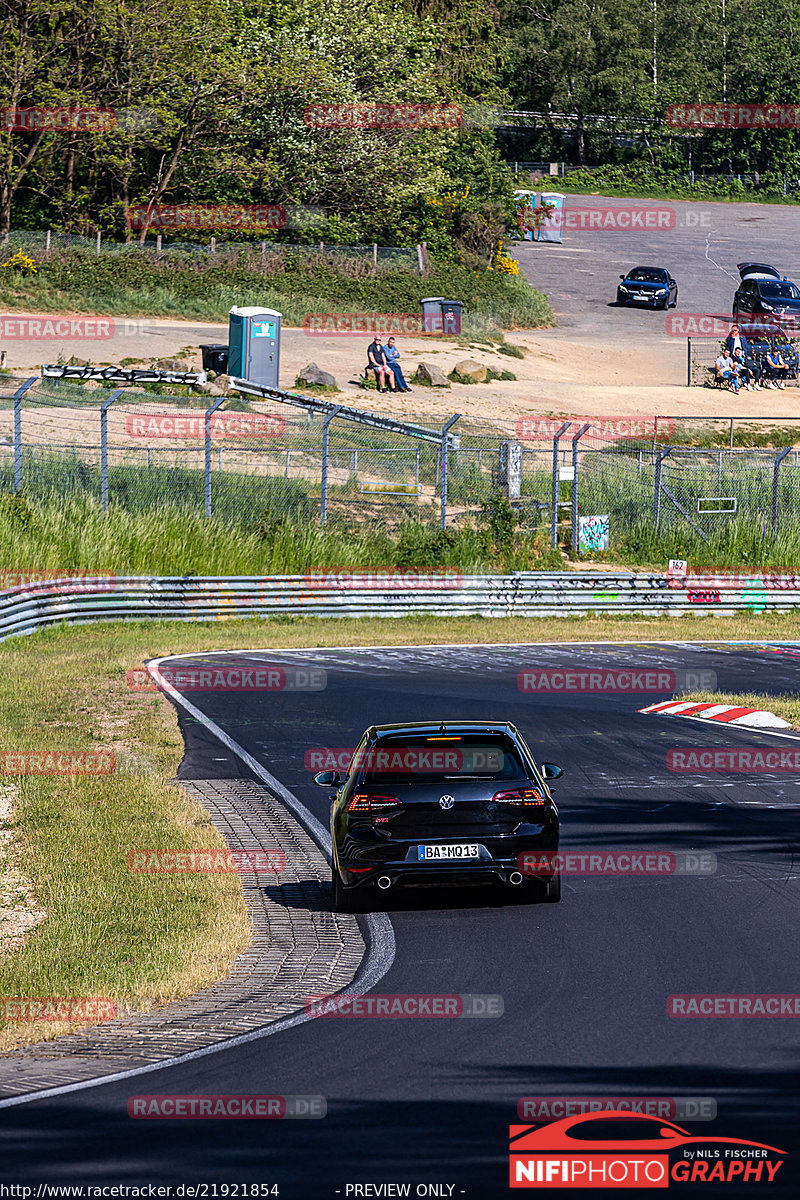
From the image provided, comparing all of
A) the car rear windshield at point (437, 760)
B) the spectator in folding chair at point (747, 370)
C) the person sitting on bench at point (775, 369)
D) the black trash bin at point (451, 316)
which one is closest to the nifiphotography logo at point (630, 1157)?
the car rear windshield at point (437, 760)

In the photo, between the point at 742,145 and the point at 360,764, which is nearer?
the point at 360,764

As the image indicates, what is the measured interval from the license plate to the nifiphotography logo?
4203 mm

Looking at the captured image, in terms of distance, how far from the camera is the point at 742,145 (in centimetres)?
9406

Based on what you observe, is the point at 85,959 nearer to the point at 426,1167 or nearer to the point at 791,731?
the point at 426,1167

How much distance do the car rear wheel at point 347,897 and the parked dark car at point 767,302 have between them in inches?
1785

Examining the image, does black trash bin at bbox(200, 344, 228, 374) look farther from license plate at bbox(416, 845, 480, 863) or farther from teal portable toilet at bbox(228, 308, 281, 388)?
license plate at bbox(416, 845, 480, 863)

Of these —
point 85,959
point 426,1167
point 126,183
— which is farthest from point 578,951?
point 126,183

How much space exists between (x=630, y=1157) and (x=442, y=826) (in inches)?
182

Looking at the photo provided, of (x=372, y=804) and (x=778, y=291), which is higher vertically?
(x=778, y=291)

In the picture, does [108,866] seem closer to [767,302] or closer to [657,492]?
[657,492]

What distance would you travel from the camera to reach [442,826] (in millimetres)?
10867

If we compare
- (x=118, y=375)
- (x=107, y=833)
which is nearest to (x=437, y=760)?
(x=107, y=833)

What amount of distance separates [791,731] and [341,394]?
2611cm

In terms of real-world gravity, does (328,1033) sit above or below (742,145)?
below
